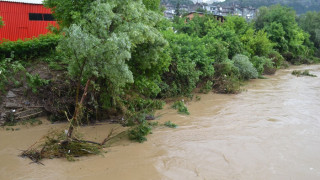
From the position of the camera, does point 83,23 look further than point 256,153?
No

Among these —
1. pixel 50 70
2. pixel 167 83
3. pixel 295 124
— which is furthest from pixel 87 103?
pixel 295 124

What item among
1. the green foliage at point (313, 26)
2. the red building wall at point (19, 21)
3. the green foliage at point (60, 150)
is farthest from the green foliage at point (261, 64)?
the green foliage at point (313, 26)

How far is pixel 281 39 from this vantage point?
27.5 metres

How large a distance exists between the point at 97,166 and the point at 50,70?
504 cm

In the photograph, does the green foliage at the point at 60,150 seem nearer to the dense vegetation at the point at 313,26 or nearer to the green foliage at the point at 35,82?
the green foliage at the point at 35,82

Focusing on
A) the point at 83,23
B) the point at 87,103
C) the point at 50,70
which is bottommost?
the point at 87,103

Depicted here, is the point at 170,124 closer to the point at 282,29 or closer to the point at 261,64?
the point at 261,64

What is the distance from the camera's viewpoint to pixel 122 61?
6695mm

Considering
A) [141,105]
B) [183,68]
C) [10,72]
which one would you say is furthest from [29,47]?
[183,68]

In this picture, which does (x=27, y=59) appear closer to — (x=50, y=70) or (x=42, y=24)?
(x=50, y=70)

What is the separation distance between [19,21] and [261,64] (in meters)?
15.2

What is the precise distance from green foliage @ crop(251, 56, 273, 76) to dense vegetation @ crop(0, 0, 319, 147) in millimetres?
241

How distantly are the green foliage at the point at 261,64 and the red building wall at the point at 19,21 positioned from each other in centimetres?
1376

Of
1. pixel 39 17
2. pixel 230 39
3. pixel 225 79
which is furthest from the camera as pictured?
pixel 230 39
